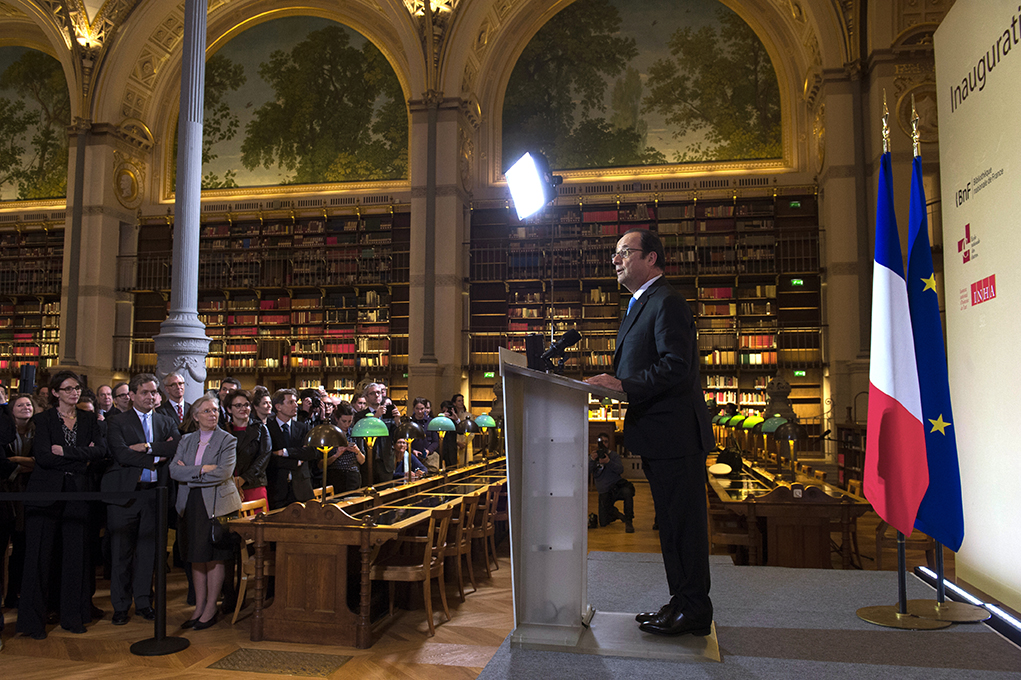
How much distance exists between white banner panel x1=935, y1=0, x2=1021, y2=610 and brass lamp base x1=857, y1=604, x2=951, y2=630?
58 centimetres

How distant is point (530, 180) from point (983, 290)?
6139 mm

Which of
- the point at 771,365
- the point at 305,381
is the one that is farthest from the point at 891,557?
the point at 305,381

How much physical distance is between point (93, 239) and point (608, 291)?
9.39 metres

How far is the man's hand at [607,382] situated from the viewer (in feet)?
6.80

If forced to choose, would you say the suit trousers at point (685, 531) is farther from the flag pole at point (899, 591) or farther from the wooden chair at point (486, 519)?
the wooden chair at point (486, 519)

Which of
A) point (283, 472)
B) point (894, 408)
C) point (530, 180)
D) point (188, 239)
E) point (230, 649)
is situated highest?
point (530, 180)

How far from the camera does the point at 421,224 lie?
12.5 m

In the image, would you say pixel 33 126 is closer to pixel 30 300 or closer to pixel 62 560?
pixel 30 300

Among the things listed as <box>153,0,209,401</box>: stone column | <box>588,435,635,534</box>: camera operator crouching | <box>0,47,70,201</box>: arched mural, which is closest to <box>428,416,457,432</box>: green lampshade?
<box>588,435,635,534</box>: camera operator crouching

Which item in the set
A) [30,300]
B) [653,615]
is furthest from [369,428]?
[30,300]

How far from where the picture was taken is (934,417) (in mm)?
2775

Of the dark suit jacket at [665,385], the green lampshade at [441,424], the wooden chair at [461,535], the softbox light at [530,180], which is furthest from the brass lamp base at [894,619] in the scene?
the softbox light at [530,180]

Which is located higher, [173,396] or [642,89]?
[642,89]

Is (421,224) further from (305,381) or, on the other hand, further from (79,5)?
(79,5)
